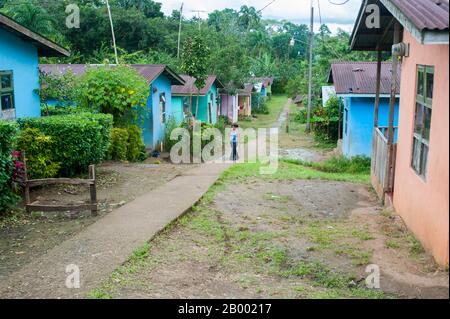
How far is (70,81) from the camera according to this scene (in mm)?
16000

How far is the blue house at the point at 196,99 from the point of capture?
26.5 metres

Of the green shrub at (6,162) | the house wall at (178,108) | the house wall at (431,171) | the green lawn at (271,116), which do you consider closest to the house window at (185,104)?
the house wall at (178,108)

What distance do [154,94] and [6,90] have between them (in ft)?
28.4

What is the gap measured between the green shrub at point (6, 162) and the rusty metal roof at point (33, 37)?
3.40 metres

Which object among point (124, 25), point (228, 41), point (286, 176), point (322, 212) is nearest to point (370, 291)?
point (322, 212)

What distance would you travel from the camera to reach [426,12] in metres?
5.88

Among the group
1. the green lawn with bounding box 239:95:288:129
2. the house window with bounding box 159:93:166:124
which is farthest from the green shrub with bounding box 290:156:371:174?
the green lawn with bounding box 239:95:288:129

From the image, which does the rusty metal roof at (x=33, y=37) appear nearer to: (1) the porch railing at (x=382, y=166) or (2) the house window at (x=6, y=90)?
(2) the house window at (x=6, y=90)

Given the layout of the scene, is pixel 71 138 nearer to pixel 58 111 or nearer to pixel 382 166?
pixel 58 111

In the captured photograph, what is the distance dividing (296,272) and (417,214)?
7.28ft

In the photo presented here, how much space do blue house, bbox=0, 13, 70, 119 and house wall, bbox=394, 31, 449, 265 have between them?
29.1 feet

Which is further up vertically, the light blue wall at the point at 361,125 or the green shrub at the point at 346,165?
the light blue wall at the point at 361,125

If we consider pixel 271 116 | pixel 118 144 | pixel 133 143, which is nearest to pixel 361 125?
pixel 133 143

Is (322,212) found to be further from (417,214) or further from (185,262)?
(185,262)
